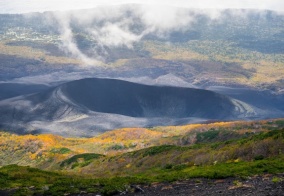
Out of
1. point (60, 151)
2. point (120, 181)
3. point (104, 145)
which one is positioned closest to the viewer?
point (120, 181)

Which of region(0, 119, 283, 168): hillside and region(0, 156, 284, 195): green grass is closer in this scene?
region(0, 156, 284, 195): green grass

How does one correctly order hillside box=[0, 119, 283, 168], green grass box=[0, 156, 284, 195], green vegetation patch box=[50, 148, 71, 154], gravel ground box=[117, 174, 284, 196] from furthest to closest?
green vegetation patch box=[50, 148, 71, 154], hillside box=[0, 119, 283, 168], green grass box=[0, 156, 284, 195], gravel ground box=[117, 174, 284, 196]

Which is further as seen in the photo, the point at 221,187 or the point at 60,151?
the point at 60,151

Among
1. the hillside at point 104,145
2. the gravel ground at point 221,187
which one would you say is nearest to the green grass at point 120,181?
the gravel ground at point 221,187

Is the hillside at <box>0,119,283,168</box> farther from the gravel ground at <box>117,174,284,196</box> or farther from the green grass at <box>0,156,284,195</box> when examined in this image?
the gravel ground at <box>117,174,284,196</box>

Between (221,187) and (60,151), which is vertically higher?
(221,187)

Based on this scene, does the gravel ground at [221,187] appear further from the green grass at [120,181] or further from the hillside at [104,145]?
the hillside at [104,145]

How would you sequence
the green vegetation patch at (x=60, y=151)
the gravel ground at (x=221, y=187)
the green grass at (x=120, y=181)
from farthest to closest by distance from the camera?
the green vegetation patch at (x=60, y=151) → the green grass at (x=120, y=181) → the gravel ground at (x=221, y=187)

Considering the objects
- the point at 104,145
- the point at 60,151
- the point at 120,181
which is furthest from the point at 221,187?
the point at 104,145

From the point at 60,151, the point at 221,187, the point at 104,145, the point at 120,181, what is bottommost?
the point at 104,145

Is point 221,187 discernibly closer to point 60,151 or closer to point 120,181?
point 120,181

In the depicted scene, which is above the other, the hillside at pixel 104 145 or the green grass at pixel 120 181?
the green grass at pixel 120 181

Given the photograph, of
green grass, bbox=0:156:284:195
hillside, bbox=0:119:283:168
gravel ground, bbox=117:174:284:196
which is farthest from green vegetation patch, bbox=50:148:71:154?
gravel ground, bbox=117:174:284:196

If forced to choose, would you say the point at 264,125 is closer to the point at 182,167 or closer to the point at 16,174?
the point at 182,167
